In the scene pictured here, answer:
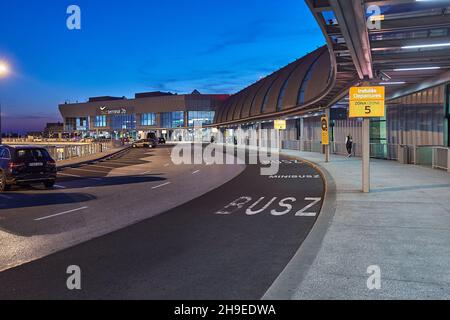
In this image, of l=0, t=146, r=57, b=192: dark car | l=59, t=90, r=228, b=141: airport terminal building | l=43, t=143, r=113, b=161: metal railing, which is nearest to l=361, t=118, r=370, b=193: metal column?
l=0, t=146, r=57, b=192: dark car

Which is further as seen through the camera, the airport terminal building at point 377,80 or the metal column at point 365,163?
the metal column at point 365,163

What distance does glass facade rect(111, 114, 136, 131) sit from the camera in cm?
12968

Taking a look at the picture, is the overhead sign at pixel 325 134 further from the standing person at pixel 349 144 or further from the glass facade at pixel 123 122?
the glass facade at pixel 123 122

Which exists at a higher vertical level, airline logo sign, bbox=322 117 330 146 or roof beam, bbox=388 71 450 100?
roof beam, bbox=388 71 450 100

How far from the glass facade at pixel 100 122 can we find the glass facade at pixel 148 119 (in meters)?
17.8

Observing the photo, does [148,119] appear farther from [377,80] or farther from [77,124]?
[377,80]

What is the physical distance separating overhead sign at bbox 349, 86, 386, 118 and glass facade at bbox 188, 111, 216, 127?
10268 cm

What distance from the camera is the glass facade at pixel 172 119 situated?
11800cm

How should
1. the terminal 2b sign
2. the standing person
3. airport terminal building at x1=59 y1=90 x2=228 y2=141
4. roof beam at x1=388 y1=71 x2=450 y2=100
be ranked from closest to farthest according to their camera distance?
roof beam at x1=388 y1=71 x2=450 y2=100, the standing person, airport terminal building at x1=59 y1=90 x2=228 y2=141, the terminal 2b sign

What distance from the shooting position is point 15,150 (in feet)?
53.2

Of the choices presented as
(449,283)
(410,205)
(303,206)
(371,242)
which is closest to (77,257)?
(371,242)

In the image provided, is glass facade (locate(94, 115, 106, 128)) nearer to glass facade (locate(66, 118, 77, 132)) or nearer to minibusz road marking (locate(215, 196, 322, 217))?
glass facade (locate(66, 118, 77, 132))

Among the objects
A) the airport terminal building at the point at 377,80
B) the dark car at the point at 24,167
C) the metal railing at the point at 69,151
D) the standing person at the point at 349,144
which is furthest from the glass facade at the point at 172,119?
the dark car at the point at 24,167
